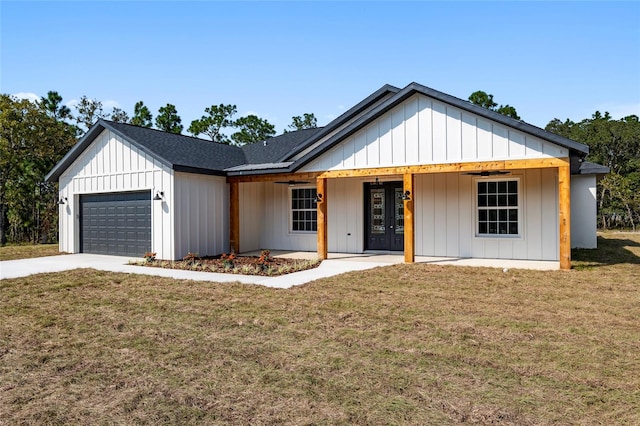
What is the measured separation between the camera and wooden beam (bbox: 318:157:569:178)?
372 inches

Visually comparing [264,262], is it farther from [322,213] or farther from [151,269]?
[151,269]

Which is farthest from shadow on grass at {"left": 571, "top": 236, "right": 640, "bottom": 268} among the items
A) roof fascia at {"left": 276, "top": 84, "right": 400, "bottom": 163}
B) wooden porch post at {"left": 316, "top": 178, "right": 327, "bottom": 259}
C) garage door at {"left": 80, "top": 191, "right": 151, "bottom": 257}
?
garage door at {"left": 80, "top": 191, "right": 151, "bottom": 257}

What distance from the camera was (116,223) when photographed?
1405 centimetres

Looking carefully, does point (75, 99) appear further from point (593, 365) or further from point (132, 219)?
point (593, 365)

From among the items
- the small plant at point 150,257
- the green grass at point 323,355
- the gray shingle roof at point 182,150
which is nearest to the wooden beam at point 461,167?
the green grass at point 323,355

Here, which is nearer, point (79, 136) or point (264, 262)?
point (264, 262)

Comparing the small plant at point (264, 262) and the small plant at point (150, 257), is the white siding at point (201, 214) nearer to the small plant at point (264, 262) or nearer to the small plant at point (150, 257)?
the small plant at point (150, 257)

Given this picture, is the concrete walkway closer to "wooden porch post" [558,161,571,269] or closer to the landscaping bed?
the landscaping bed

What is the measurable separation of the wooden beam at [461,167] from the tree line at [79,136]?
16.8m

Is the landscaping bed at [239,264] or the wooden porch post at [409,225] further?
the wooden porch post at [409,225]

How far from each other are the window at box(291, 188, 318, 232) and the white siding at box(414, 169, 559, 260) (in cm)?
370

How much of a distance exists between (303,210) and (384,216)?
9.88ft

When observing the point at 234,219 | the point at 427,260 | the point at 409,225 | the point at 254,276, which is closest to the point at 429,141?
the point at 409,225

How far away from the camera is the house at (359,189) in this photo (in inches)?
405
